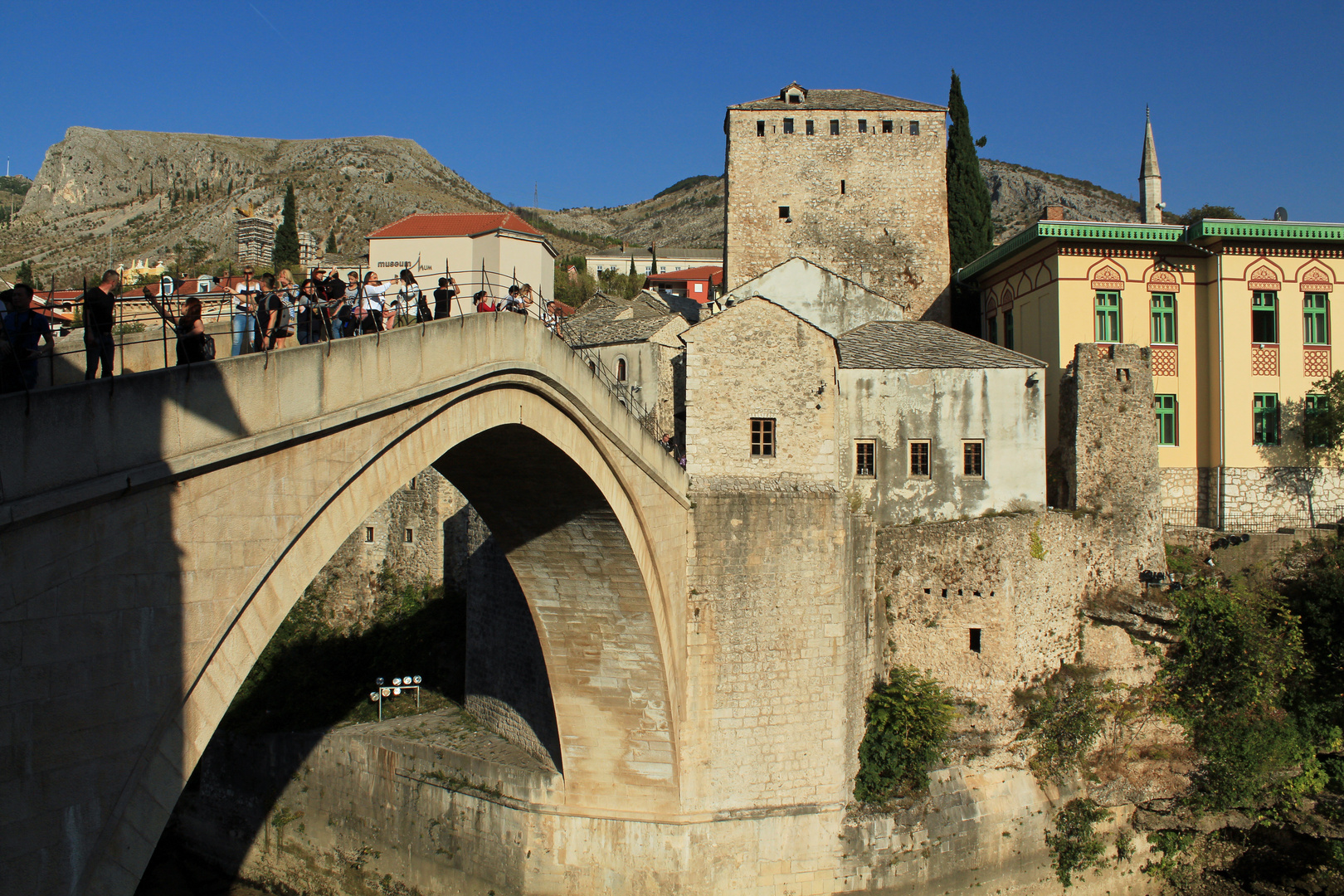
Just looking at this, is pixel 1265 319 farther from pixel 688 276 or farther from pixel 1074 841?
pixel 688 276

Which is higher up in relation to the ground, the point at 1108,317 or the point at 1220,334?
the point at 1108,317

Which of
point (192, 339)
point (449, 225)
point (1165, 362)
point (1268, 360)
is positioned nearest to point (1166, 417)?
point (1165, 362)

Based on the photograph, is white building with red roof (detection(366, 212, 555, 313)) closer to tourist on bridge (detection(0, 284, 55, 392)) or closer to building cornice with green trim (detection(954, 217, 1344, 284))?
building cornice with green trim (detection(954, 217, 1344, 284))

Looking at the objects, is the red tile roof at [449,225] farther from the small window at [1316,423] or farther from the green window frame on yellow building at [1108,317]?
the small window at [1316,423]

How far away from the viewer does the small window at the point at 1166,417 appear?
71.7 feet

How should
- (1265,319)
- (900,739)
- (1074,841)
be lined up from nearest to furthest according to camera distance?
(900,739) → (1074,841) → (1265,319)

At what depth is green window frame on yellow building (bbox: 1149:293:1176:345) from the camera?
2169cm

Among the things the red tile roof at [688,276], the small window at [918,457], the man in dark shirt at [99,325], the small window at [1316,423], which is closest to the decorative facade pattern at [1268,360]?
the small window at [1316,423]

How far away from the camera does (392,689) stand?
66.3 feet

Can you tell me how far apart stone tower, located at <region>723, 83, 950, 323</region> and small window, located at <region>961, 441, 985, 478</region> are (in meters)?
8.34

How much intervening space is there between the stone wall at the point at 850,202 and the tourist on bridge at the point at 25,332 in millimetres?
21455

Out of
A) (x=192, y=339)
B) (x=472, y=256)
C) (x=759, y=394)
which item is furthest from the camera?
(x=472, y=256)

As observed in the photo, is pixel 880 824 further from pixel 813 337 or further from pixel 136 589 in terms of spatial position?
pixel 136 589

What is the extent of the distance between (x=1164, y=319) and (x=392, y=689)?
19.7 meters
